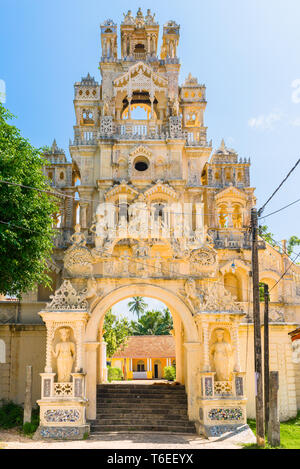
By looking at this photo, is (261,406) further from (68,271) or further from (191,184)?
(191,184)

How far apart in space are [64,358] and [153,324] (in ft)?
148

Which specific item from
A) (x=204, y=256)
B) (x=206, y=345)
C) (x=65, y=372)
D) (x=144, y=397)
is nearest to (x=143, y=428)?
(x=144, y=397)

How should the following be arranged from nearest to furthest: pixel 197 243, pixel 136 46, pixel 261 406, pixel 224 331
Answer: pixel 261 406 < pixel 224 331 < pixel 197 243 < pixel 136 46

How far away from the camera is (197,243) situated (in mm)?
22234

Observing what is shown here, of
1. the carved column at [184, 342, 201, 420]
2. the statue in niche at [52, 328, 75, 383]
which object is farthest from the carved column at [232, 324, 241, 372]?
the statue in niche at [52, 328, 75, 383]

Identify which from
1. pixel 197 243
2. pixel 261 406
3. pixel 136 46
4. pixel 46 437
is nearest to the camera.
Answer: pixel 261 406

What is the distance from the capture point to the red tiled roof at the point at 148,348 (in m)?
52.5

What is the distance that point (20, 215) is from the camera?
19.3 meters

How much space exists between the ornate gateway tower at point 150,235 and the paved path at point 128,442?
851mm

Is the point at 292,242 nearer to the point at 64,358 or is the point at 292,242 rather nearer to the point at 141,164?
the point at 141,164

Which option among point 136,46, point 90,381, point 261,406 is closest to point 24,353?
point 90,381

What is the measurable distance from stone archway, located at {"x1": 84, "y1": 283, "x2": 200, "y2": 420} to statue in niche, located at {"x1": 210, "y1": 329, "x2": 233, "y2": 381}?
39.1 inches

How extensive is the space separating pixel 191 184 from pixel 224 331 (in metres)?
12.1

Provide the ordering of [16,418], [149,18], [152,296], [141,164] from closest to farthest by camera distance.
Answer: [152,296] → [16,418] → [141,164] → [149,18]
